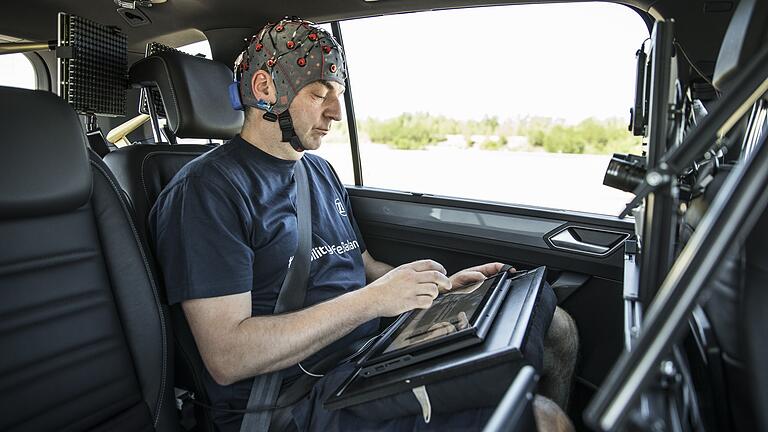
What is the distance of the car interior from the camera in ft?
1.99

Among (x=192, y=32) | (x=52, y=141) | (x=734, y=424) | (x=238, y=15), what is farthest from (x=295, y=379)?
(x=192, y=32)

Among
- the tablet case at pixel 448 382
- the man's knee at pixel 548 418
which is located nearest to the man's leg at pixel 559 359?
the man's knee at pixel 548 418

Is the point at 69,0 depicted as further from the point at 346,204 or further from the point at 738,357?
the point at 738,357

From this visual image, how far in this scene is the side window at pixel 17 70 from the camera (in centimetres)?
301

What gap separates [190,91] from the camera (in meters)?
1.78

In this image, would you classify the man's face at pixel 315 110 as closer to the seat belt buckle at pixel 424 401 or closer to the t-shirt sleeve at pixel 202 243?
the t-shirt sleeve at pixel 202 243

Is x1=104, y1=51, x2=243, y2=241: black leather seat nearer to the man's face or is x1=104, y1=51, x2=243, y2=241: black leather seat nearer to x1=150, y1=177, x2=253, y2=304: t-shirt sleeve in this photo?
x1=150, y1=177, x2=253, y2=304: t-shirt sleeve

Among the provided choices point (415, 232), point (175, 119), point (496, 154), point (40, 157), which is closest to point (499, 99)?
point (496, 154)

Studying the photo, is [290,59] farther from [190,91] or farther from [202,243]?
[202,243]

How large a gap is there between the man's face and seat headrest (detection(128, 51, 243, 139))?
14.6 inches

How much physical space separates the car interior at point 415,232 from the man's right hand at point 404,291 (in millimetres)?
446

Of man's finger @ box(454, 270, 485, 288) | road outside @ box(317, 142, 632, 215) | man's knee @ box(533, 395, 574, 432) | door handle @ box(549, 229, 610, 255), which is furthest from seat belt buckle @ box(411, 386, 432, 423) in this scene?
road outside @ box(317, 142, 632, 215)

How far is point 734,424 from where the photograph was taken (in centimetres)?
84

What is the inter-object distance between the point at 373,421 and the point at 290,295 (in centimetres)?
48
